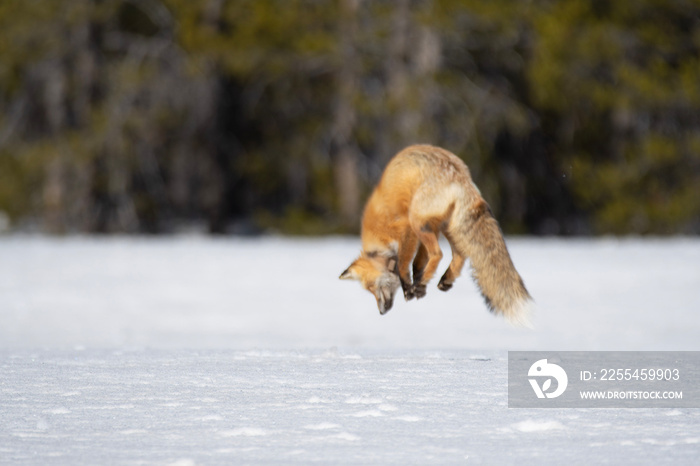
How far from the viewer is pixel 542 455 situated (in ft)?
11.9

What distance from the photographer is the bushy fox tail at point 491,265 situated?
5.92 meters

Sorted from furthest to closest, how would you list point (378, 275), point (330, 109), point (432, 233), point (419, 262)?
point (330, 109)
point (419, 262)
point (378, 275)
point (432, 233)

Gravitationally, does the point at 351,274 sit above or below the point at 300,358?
above

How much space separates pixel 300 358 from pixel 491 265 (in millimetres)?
1513

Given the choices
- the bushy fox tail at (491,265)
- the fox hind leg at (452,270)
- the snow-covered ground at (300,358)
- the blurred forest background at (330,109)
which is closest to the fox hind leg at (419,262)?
the fox hind leg at (452,270)

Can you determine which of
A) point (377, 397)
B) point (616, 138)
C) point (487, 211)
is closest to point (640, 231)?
point (616, 138)

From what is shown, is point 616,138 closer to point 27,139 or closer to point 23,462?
point 27,139
